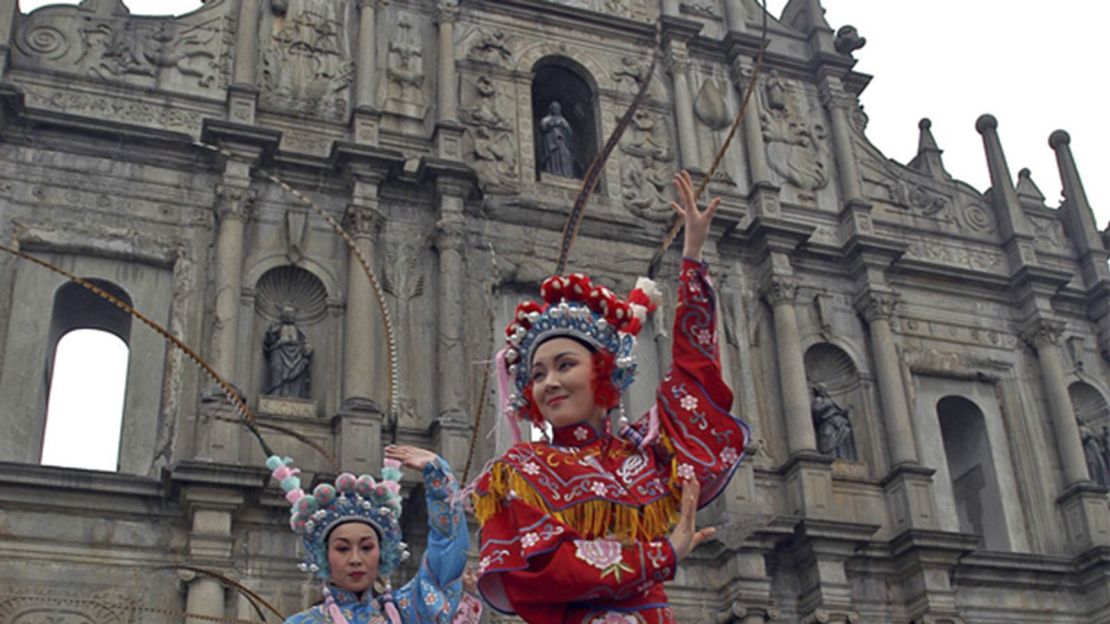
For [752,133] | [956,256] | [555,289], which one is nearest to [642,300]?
[555,289]

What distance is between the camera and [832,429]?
14.7 metres

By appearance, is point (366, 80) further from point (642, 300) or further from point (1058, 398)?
point (642, 300)

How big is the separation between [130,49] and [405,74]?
2951 mm

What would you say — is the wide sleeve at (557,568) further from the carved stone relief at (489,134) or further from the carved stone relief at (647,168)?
the carved stone relief at (647,168)

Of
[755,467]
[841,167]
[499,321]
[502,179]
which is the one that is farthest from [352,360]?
[841,167]

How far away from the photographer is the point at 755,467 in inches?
544

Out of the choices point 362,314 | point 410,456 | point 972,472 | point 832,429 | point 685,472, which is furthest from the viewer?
point 972,472

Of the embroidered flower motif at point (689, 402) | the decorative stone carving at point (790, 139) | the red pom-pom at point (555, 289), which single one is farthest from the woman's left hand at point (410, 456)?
the decorative stone carving at point (790, 139)

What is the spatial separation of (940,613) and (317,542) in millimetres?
9881

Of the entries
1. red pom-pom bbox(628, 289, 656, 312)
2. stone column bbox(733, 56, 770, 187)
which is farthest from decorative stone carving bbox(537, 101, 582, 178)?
red pom-pom bbox(628, 289, 656, 312)

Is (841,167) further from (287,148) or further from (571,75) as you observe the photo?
(287,148)

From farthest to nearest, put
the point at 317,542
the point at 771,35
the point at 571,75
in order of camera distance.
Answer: the point at 771,35
the point at 571,75
the point at 317,542

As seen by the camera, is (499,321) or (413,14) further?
(413,14)

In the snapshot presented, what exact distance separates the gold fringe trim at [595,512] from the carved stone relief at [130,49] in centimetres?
1083
